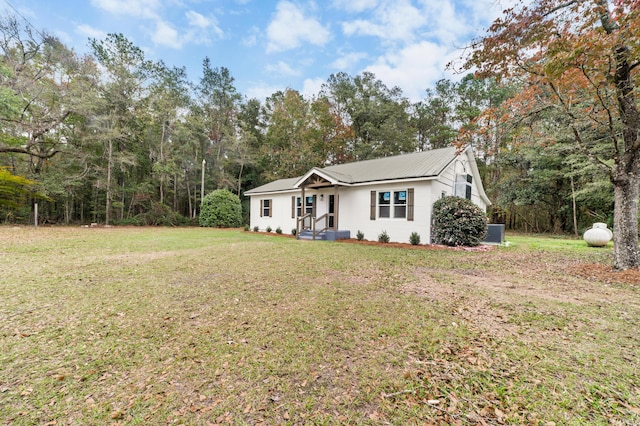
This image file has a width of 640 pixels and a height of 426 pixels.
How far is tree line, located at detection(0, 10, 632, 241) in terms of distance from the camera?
53.9 feet

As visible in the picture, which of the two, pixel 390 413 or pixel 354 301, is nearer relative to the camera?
pixel 390 413

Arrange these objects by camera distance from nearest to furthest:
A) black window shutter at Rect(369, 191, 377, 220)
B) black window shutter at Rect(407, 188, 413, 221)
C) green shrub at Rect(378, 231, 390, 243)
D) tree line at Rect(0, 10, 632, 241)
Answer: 1. black window shutter at Rect(407, 188, 413, 221)
2. green shrub at Rect(378, 231, 390, 243)
3. black window shutter at Rect(369, 191, 377, 220)
4. tree line at Rect(0, 10, 632, 241)

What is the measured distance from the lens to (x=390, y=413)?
81.1 inches

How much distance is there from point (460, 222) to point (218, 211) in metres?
18.2

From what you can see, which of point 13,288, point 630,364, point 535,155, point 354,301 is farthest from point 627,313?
point 535,155

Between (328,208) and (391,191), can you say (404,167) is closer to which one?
(391,191)

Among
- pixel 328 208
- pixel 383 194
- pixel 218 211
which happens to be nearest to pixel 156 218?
pixel 218 211

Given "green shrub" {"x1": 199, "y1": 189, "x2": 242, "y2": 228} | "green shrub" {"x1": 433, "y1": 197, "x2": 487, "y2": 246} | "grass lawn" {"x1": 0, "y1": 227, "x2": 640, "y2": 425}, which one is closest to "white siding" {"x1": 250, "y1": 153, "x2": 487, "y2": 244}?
"green shrub" {"x1": 433, "y1": 197, "x2": 487, "y2": 246}

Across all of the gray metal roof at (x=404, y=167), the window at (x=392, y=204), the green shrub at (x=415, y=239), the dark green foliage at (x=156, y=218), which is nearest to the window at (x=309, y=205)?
the gray metal roof at (x=404, y=167)

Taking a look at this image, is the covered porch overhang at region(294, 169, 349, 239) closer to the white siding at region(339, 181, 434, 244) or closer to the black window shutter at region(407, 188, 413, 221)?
the white siding at region(339, 181, 434, 244)

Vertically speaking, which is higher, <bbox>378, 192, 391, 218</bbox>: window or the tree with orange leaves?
the tree with orange leaves

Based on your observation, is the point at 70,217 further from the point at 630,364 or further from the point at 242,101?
the point at 630,364

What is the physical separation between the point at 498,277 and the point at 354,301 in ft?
13.4

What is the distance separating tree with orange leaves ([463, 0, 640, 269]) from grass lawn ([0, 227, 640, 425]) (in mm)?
2558
